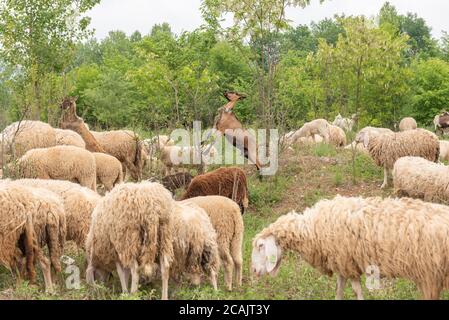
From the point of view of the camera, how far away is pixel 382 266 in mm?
7062

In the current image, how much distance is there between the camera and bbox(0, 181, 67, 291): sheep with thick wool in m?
8.37

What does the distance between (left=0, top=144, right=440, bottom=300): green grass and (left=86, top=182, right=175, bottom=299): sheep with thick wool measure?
331 mm

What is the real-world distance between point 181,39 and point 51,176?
47.8 ft

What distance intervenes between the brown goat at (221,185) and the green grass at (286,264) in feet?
2.62

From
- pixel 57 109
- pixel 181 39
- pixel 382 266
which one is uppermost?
pixel 181 39

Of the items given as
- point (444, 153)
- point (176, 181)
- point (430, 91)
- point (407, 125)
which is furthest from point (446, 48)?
point (176, 181)

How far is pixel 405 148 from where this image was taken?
15727 millimetres

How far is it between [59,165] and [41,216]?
4152mm

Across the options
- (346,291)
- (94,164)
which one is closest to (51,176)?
(94,164)

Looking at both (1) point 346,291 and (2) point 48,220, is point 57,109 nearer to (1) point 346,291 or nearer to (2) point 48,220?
(2) point 48,220

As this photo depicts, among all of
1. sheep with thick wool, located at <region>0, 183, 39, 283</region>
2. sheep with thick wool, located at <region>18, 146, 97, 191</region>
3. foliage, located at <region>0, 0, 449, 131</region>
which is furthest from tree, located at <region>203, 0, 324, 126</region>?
sheep with thick wool, located at <region>0, 183, 39, 283</region>

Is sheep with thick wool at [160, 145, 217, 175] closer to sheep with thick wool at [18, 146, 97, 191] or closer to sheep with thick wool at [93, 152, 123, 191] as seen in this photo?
sheep with thick wool at [93, 152, 123, 191]

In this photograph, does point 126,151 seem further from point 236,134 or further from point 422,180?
point 422,180

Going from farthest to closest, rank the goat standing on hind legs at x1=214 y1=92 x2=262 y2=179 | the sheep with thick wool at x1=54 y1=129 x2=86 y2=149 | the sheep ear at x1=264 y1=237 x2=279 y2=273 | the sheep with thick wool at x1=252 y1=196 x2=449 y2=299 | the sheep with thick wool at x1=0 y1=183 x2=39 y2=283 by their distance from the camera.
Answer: the goat standing on hind legs at x1=214 y1=92 x2=262 y2=179 < the sheep with thick wool at x1=54 y1=129 x2=86 y2=149 < the sheep with thick wool at x1=0 y1=183 x2=39 y2=283 < the sheep ear at x1=264 y1=237 x2=279 y2=273 < the sheep with thick wool at x1=252 y1=196 x2=449 y2=299
